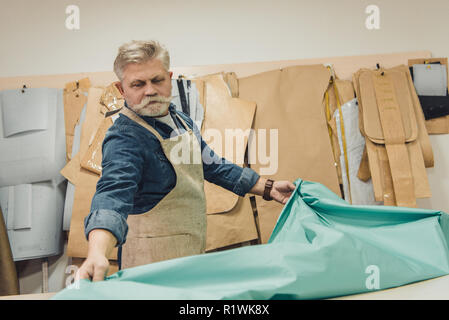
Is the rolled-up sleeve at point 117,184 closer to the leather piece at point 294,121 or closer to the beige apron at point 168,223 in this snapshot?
the beige apron at point 168,223

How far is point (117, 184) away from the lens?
73cm

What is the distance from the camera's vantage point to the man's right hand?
22.0 inches

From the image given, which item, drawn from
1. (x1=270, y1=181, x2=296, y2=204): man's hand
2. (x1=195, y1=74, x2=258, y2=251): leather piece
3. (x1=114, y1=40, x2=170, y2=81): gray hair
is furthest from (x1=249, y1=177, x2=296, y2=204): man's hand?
(x1=114, y1=40, x2=170, y2=81): gray hair

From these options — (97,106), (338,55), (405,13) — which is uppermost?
(405,13)

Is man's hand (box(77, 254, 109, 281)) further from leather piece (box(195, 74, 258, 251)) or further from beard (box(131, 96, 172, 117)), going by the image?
leather piece (box(195, 74, 258, 251))

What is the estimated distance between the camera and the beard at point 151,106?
0.87m

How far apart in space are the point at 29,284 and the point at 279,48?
1.67 meters

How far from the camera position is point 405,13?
1.61 meters

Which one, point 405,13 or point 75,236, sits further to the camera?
point 405,13

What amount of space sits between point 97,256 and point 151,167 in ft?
1.07

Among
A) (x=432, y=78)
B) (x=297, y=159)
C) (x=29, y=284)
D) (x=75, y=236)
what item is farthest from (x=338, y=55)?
(x=29, y=284)

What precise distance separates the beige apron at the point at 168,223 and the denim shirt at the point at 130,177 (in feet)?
0.06

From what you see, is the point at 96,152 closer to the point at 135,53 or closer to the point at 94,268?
the point at 135,53
